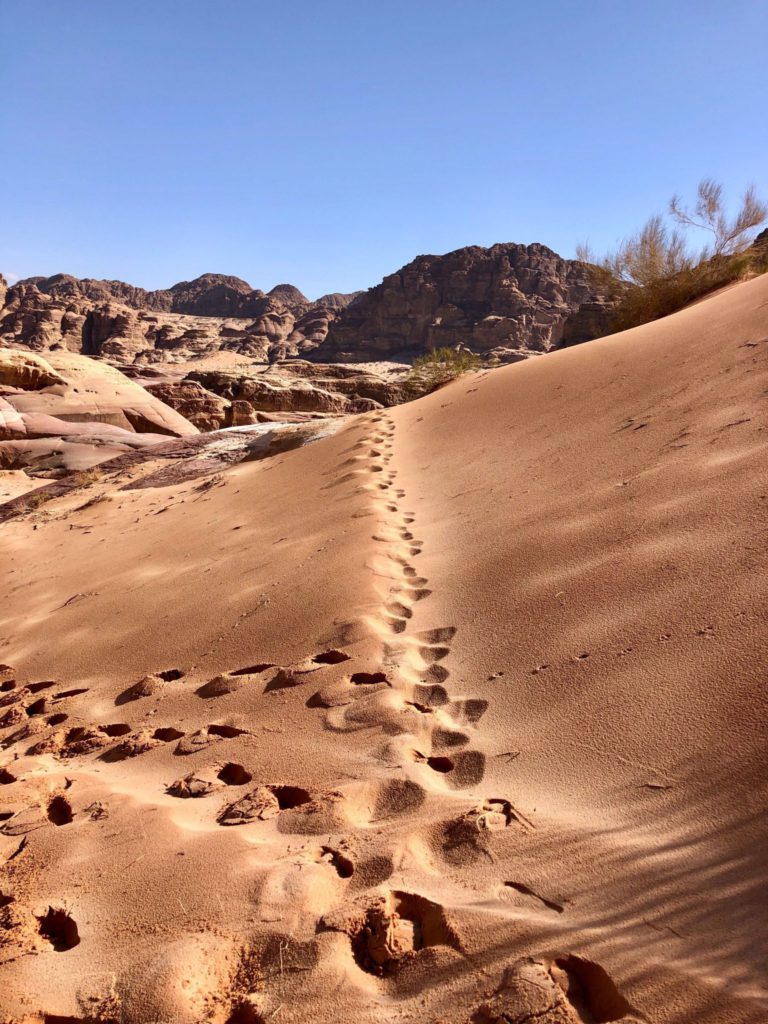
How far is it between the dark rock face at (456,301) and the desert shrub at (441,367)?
3645 cm

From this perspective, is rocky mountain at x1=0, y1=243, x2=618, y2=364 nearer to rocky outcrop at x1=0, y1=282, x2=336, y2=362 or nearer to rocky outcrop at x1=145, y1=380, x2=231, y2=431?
rocky outcrop at x1=0, y1=282, x2=336, y2=362

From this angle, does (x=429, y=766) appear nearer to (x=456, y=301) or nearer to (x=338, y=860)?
(x=338, y=860)

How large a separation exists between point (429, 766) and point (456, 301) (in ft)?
186

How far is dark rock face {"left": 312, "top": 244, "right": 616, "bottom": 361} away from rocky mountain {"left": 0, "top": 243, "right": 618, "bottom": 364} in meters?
0.08

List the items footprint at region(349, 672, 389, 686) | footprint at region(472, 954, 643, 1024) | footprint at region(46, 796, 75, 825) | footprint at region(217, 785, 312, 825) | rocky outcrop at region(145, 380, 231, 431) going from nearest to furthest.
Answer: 1. footprint at region(472, 954, 643, 1024)
2. footprint at region(217, 785, 312, 825)
3. footprint at region(46, 796, 75, 825)
4. footprint at region(349, 672, 389, 686)
5. rocky outcrop at region(145, 380, 231, 431)

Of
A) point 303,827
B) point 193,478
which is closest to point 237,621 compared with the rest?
point 303,827

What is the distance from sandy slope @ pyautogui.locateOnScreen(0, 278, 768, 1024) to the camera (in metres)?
1.18

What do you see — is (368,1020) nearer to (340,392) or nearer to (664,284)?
(664,284)

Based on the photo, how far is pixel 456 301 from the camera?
181 ft

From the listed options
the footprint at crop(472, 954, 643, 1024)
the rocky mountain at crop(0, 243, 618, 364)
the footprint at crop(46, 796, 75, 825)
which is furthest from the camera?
the rocky mountain at crop(0, 243, 618, 364)

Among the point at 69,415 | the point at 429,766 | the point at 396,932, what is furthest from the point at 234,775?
the point at 69,415

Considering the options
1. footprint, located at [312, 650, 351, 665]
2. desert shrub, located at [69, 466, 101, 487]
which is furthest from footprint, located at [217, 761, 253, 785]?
desert shrub, located at [69, 466, 101, 487]

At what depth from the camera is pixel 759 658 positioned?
176cm

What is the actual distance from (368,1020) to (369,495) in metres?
4.20
